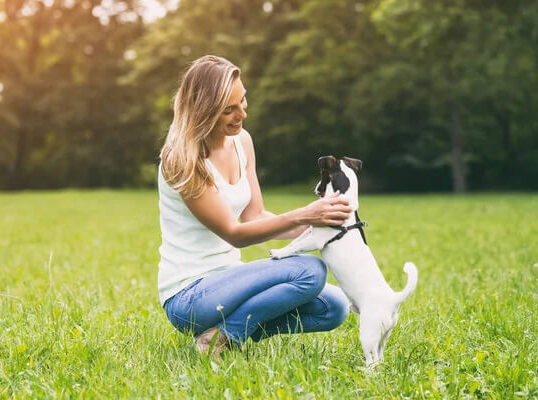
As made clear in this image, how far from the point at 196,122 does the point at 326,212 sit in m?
0.77

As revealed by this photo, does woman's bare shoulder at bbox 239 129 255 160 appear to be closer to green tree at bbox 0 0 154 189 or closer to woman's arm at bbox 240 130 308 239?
woman's arm at bbox 240 130 308 239

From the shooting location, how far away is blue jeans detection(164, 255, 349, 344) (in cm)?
321

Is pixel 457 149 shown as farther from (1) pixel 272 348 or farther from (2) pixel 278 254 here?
(1) pixel 272 348

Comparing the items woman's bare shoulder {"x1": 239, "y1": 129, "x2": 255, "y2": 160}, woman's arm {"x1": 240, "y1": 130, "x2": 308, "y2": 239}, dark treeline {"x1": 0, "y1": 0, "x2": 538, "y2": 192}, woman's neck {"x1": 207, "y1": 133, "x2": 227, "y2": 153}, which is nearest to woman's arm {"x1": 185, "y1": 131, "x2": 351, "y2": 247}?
woman's neck {"x1": 207, "y1": 133, "x2": 227, "y2": 153}

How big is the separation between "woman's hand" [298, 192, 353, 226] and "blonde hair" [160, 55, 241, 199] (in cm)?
52

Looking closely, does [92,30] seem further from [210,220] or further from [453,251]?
[210,220]

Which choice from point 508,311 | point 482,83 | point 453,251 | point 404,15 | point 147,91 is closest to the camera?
point 508,311

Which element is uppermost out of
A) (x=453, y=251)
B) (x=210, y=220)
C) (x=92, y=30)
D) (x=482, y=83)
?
(x=92, y=30)

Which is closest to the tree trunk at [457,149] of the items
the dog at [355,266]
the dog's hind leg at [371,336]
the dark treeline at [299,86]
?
the dark treeline at [299,86]

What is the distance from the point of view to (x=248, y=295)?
10.6 ft

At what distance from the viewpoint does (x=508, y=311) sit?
424 centimetres

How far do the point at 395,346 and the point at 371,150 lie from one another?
29.4 meters

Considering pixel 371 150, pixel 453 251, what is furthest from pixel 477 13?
pixel 371 150

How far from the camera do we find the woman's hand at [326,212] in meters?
2.99
